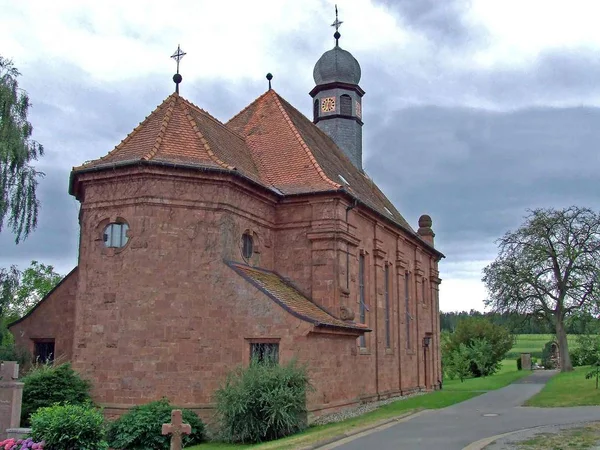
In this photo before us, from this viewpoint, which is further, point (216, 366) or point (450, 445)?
point (216, 366)

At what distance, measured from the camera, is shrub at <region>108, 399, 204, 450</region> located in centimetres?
1617

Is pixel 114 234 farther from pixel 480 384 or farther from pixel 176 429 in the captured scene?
pixel 480 384

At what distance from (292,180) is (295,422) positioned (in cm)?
920

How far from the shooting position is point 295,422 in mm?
16203

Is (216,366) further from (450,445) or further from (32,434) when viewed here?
(450,445)

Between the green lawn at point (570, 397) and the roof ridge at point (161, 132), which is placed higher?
the roof ridge at point (161, 132)

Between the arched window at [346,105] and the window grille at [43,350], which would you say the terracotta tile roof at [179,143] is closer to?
the window grille at [43,350]

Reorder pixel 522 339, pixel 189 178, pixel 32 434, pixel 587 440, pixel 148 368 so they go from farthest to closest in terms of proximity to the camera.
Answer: pixel 522 339, pixel 189 178, pixel 148 368, pixel 32 434, pixel 587 440

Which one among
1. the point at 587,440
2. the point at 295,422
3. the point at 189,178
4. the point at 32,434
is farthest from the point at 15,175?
the point at 587,440

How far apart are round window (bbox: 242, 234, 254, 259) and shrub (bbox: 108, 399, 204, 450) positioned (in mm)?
5549

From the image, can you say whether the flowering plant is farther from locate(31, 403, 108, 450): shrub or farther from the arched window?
the arched window

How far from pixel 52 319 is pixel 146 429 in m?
7.57

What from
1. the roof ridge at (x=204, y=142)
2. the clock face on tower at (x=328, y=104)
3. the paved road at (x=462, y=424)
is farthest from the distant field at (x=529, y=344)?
the roof ridge at (x=204, y=142)

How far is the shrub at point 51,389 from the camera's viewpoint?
17375 mm
